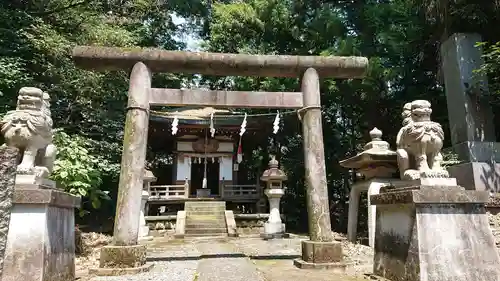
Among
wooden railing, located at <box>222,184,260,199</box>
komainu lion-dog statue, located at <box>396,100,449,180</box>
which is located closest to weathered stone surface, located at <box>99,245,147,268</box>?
komainu lion-dog statue, located at <box>396,100,449,180</box>

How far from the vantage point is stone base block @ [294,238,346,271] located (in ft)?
17.3

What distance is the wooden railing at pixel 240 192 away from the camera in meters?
18.1

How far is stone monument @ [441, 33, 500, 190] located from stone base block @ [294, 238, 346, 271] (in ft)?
16.9

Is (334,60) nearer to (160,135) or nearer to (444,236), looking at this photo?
(444,236)

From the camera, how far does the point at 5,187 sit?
1.83m

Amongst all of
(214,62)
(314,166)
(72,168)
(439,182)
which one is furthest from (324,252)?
(72,168)

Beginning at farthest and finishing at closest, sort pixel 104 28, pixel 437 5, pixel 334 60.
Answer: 1. pixel 104 28
2. pixel 437 5
3. pixel 334 60

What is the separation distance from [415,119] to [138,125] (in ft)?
13.3

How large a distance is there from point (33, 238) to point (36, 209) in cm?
31

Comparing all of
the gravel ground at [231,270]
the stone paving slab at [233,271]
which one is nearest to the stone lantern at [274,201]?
the gravel ground at [231,270]

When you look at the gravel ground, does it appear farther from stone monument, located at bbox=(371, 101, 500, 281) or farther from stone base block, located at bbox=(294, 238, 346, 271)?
stone monument, located at bbox=(371, 101, 500, 281)

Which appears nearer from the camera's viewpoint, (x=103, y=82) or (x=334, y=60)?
(x=334, y=60)

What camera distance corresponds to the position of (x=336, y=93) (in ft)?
49.9

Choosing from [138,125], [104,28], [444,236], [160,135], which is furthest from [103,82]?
[444,236]
